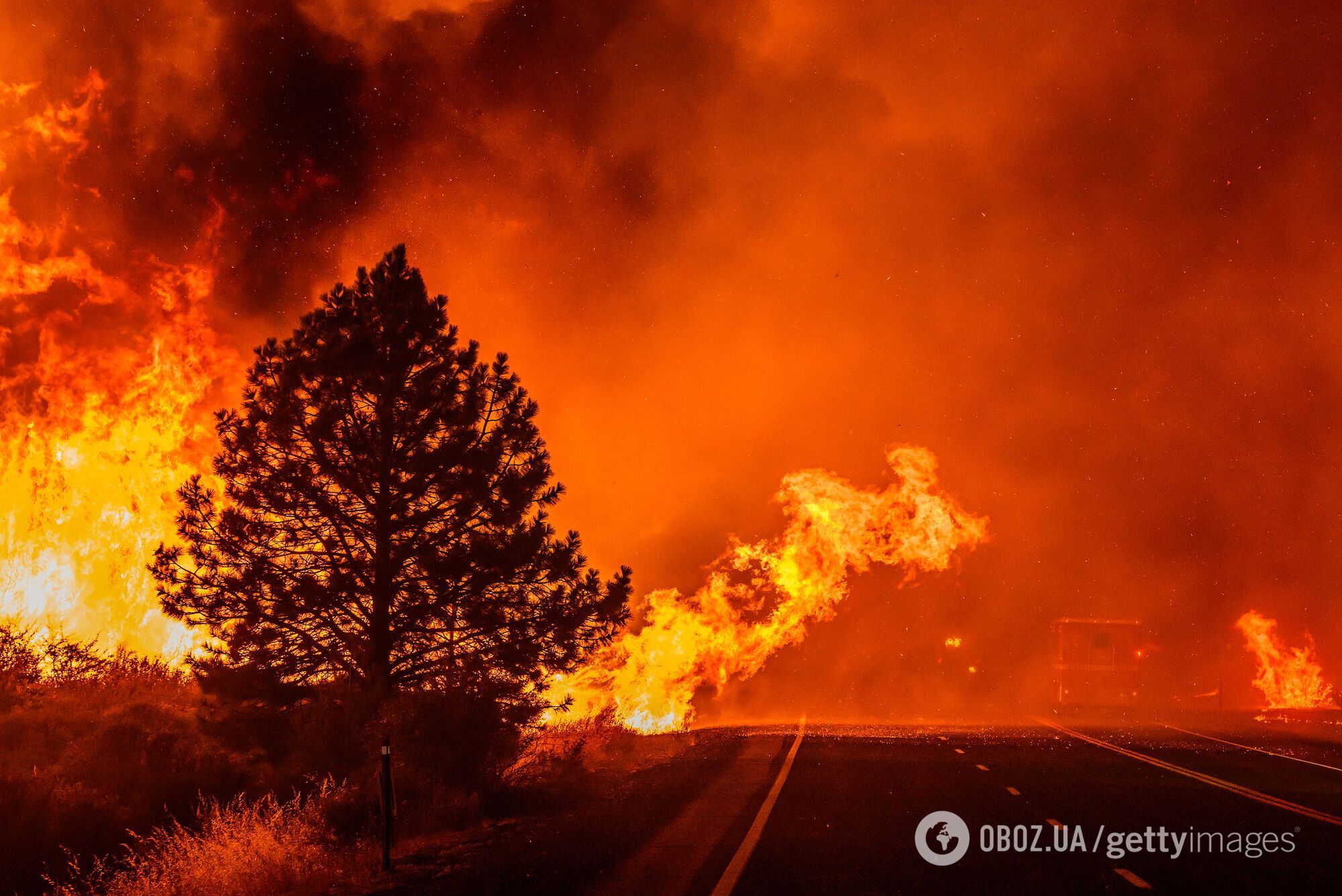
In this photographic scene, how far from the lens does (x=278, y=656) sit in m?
21.8

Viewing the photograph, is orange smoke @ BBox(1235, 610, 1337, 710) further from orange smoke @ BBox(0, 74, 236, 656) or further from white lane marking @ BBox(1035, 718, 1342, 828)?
orange smoke @ BBox(0, 74, 236, 656)

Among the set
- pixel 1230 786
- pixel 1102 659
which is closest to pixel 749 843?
pixel 1230 786

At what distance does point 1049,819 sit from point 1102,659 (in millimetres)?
41469

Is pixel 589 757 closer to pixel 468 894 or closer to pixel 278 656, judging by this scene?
pixel 278 656

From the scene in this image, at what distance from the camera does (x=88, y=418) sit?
102 feet

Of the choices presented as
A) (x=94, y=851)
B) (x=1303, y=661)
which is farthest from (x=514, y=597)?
(x=1303, y=661)

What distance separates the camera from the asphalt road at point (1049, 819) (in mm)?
10500

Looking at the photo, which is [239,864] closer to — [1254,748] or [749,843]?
[749,843]

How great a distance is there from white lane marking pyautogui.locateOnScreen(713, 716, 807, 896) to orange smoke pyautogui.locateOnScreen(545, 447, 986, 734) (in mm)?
10275

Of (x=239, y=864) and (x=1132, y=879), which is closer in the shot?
(x=1132, y=879)
